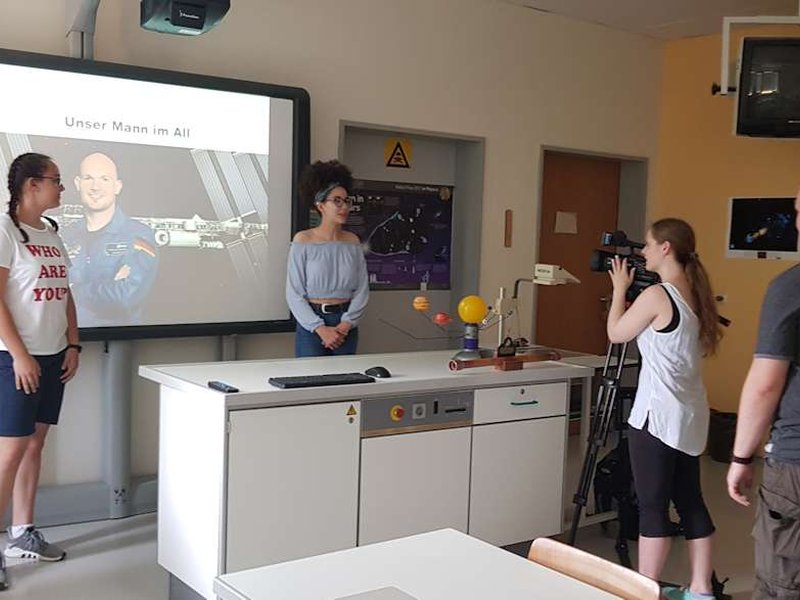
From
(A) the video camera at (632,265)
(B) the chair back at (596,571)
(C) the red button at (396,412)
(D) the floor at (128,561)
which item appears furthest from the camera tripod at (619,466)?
(B) the chair back at (596,571)

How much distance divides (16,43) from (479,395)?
99.9 inches

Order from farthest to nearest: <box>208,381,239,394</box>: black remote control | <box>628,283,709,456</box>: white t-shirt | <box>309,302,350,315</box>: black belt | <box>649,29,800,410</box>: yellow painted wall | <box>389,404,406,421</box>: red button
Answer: <box>649,29,800,410</box>: yellow painted wall < <box>309,302,350,315</box>: black belt < <box>389,404,406,421</box>: red button < <box>628,283,709,456</box>: white t-shirt < <box>208,381,239,394</box>: black remote control

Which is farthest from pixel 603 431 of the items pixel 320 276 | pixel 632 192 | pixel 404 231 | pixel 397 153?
pixel 632 192

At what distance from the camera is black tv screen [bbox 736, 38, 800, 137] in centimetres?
466

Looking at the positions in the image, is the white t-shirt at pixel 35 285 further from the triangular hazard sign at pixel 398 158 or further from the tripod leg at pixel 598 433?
the triangular hazard sign at pixel 398 158

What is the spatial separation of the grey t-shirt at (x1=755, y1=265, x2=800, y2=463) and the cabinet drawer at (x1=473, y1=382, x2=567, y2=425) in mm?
1364

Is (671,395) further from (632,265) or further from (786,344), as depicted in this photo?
(786,344)

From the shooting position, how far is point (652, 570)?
3137 millimetres

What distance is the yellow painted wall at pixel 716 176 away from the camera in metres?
5.72

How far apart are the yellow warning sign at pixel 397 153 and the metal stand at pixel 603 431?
2110 millimetres

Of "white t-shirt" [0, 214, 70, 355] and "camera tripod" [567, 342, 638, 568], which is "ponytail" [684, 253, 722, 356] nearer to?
"camera tripod" [567, 342, 638, 568]

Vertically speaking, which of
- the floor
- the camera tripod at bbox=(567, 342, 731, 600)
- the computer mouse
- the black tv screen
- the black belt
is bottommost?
the floor

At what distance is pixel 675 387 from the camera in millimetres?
3057

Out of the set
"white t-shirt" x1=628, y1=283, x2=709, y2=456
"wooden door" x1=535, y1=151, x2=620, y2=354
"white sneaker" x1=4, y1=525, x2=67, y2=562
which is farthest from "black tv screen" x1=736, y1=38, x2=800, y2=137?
"white sneaker" x1=4, y1=525, x2=67, y2=562
